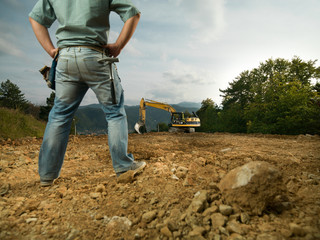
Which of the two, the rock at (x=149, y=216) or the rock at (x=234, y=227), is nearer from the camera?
the rock at (x=234, y=227)

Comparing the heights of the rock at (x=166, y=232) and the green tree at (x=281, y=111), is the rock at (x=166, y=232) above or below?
below

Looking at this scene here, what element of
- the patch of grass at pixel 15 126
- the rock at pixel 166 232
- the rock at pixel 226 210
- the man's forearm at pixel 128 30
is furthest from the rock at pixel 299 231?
the patch of grass at pixel 15 126

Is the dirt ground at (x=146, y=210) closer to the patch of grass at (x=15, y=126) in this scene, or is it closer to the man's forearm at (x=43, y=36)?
the man's forearm at (x=43, y=36)

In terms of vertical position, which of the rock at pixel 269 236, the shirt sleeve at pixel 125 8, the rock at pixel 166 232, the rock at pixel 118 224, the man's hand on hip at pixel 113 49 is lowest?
the rock at pixel 118 224

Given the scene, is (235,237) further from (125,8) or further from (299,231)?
(125,8)

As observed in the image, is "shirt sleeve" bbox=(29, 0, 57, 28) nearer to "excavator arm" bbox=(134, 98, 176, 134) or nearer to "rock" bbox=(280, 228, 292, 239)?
"rock" bbox=(280, 228, 292, 239)

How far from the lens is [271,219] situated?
112 cm

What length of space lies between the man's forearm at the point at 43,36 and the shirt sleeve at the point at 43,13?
0.04m

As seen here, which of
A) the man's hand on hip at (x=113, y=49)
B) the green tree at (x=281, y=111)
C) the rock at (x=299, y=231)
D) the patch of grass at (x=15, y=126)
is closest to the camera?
the rock at (x=299, y=231)

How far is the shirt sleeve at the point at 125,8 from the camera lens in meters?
1.76

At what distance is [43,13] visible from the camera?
74.7 inches

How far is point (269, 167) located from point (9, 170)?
3.09m

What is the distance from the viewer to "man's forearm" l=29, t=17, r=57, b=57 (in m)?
1.92

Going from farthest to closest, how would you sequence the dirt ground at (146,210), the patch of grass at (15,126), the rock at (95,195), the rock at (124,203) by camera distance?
the patch of grass at (15,126) < the rock at (95,195) < the rock at (124,203) < the dirt ground at (146,210)
